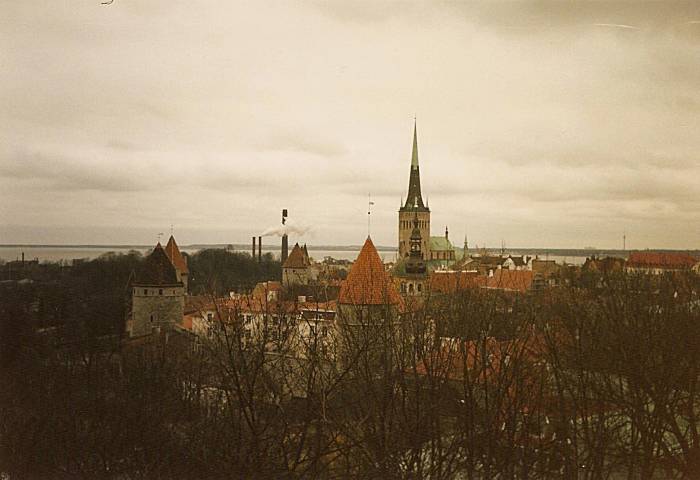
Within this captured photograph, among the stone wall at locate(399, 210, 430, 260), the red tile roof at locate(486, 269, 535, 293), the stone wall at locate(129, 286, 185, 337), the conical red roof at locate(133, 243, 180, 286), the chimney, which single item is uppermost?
the stone wall at locate(399, 210, 430, 260)

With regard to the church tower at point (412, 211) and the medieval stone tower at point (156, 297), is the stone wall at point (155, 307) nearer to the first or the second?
the medieval stone tower at point (156, 297)

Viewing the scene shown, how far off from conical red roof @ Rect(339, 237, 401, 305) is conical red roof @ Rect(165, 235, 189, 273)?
1.30m

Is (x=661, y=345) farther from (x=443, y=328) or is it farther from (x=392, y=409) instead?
(x=392, y=409)

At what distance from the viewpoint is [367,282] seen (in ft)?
16.4

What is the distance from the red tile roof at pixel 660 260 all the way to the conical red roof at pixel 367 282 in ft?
5.36

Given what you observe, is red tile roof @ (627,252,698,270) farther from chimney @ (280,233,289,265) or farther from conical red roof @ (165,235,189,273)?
conical red roof @ (165,235,189,273)

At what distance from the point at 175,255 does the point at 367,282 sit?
1549 mm

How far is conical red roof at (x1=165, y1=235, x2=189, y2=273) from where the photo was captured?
4181mm

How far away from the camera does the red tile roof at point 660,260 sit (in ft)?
11.5

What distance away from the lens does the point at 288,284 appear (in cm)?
623

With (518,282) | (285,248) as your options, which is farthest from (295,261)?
(518,282)

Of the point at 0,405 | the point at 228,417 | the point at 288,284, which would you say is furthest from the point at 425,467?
the point at 288,284

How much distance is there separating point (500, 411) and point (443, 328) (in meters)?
0.70

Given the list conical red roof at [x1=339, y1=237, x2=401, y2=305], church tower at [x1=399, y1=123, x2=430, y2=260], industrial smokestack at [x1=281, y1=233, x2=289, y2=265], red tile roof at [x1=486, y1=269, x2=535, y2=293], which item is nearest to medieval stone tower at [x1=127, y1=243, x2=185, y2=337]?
industrial smokestack at [x1=281, y1=233, x2=289, y2=265]
